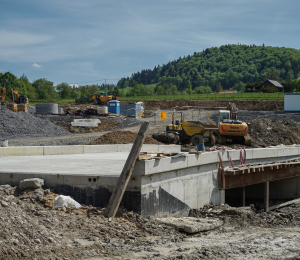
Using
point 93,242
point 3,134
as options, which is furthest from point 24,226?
point 3,134

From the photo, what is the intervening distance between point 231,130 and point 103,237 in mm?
18077

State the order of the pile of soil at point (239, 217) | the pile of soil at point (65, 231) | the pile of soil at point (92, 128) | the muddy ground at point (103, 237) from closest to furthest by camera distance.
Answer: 1. the pile of soil at point (65, 231)
2. the muddy ground at point (103, 237)
3. the pile of soil at point (239, 217)
4. the pile of soil at point (92, 128)

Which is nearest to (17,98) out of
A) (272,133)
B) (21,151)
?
(21,151)

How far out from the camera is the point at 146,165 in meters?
8.95

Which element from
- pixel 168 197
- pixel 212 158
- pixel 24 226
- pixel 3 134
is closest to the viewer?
pixel 24 226

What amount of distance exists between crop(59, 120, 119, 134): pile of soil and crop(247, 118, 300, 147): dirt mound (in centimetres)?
1301

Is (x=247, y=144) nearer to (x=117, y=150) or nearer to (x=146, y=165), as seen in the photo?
(x=117, y=150)

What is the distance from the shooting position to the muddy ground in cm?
675

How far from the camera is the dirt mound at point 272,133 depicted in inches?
1158

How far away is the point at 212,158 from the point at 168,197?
274 centimetres

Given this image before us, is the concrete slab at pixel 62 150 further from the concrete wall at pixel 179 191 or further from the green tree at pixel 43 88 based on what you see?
the green tree at pixel 43 88

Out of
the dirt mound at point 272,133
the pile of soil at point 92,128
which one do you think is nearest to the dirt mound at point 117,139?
the pile of soil at point 92,128

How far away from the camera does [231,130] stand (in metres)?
24.3

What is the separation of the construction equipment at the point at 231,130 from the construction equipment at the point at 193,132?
78cm
